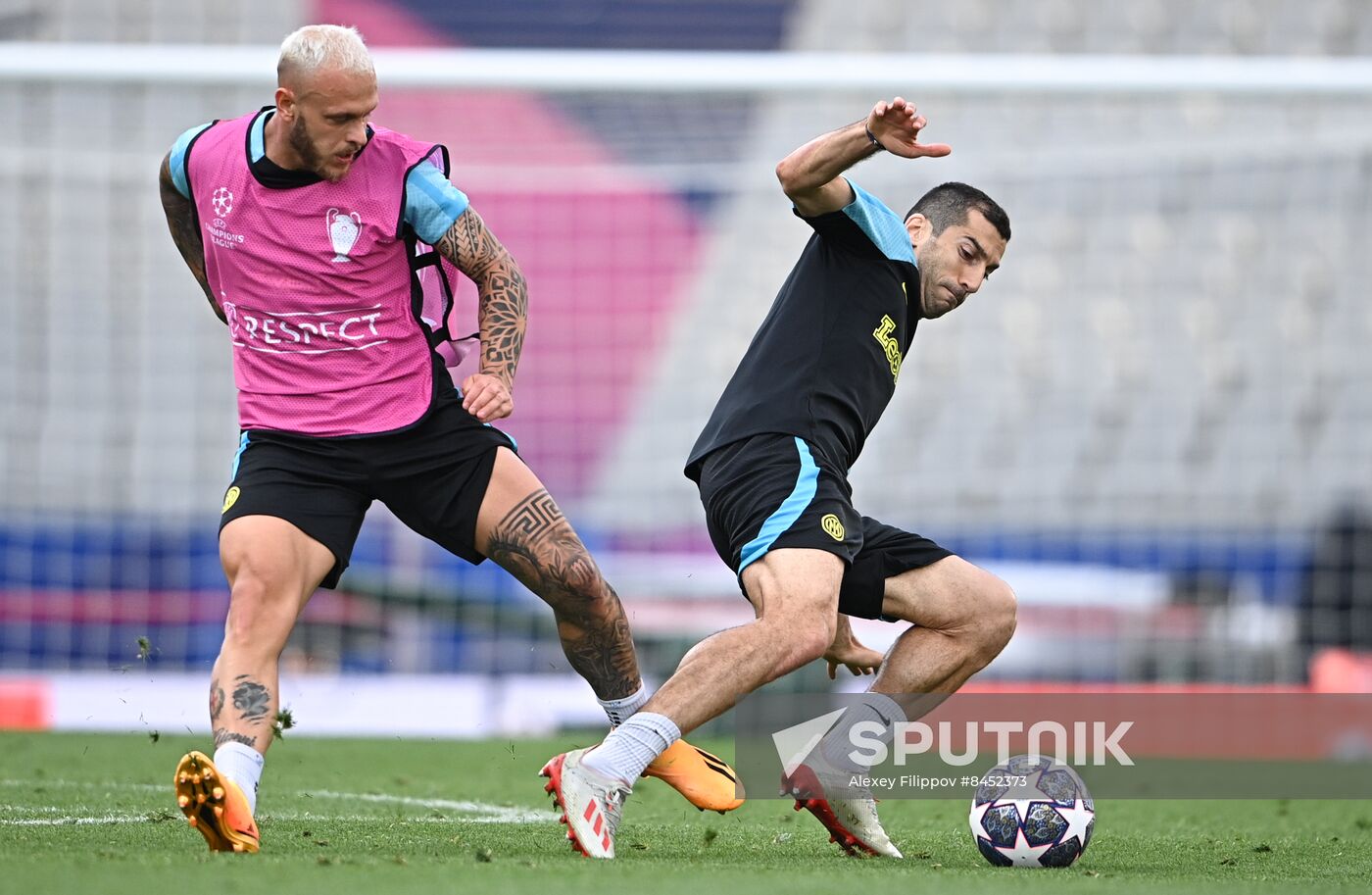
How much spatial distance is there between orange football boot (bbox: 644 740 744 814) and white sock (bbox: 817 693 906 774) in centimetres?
34

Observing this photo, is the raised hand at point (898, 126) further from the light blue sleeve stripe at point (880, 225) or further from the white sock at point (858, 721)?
the white sock at point (858, 721)

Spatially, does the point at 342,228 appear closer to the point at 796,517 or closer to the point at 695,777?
the point at 796,517

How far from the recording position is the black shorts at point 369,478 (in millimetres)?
5281

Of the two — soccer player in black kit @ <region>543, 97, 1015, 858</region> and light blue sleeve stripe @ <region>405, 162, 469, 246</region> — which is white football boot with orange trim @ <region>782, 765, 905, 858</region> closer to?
soccer player in black kit @ <region>543, 97, 1015, 858</region>

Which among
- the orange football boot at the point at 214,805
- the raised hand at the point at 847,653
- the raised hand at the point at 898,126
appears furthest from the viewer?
the raised hand at the point at 847,653

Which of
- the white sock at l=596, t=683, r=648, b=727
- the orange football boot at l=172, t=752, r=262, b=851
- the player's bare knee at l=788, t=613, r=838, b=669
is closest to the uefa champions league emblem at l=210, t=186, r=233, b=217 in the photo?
the orange football boot at l=172, t=752, r=262, b=851

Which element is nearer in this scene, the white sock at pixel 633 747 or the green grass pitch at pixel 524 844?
the green grass pitch at pixel 524 844

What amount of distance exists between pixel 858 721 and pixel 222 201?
268 centimetres

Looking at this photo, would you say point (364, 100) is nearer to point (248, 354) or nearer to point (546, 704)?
point (248, 354)

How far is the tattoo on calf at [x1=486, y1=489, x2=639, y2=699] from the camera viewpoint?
5.49 meters

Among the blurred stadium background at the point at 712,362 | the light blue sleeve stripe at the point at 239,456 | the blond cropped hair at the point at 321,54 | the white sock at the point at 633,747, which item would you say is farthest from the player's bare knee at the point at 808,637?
the blurred stadium background at the point at 712,362

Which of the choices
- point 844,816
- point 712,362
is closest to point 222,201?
point 844,816

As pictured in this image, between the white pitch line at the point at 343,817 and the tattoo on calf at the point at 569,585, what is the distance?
1.10 meters

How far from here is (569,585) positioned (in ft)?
18.2
